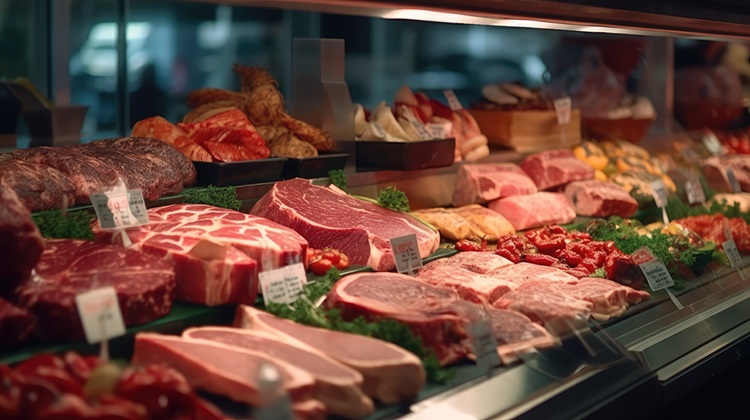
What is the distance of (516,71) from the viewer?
13375 mm

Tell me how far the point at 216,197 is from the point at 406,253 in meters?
0.88

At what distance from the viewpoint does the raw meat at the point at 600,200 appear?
17.5 ft

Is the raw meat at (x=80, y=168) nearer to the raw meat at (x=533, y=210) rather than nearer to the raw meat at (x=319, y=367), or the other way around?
the raw meat at (x=319, y=367)

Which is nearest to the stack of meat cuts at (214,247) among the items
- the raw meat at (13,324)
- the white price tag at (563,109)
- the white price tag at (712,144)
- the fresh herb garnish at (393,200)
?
the raw meat at (13,324)

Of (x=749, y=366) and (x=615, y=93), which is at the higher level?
(x=615, y=93)

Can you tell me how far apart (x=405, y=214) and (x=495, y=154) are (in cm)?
159

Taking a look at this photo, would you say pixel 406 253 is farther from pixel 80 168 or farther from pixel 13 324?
pixel 13 324

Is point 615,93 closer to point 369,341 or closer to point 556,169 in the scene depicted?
point 556,169

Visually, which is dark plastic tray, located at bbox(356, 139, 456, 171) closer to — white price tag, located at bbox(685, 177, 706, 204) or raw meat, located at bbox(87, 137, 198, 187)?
raw meat, located at bbox(87, 137, 198, 187)

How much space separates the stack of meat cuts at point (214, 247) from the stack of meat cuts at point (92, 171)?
0.56 ft

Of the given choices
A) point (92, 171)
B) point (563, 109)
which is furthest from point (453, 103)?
point (92, 171)

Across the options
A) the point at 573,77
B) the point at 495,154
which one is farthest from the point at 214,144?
the point at 573,77

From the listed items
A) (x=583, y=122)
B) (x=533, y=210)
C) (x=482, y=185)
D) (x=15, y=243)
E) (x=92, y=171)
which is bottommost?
(x=533, y=210)

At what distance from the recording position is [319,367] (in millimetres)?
2418
